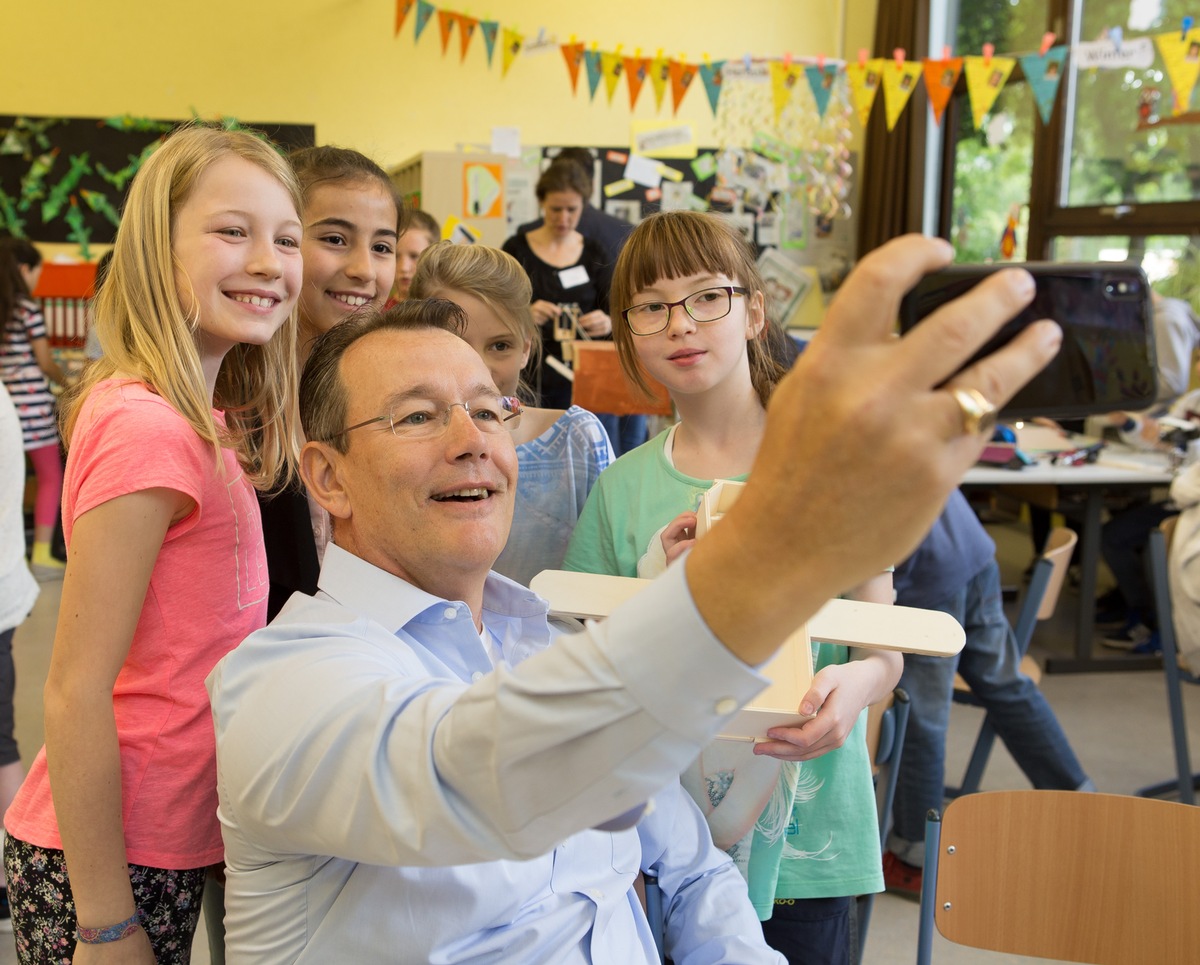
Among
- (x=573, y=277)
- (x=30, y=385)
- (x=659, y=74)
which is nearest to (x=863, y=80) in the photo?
(x=659, y=74)

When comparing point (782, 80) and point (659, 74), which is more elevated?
point (659, 74)

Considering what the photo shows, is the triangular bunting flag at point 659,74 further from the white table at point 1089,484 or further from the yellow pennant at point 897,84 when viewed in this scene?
the white table at point 1089,484

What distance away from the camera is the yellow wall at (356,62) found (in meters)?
6.49

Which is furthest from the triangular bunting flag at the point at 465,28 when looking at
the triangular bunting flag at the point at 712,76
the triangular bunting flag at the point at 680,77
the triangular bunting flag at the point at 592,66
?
the triangular bunting flag at the point at 712,76

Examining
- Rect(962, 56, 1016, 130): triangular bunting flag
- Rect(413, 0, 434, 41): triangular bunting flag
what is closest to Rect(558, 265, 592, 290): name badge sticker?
Rect(962, 56, 1016, 130): triangular bunting flag

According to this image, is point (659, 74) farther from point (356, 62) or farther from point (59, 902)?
point (59, 902)

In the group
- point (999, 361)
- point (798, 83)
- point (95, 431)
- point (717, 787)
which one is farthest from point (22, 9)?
point (999, 361)

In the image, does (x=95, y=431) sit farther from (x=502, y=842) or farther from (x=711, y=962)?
(x=711, y=962)

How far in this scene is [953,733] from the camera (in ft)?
12.8

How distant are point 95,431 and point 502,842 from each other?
815 millimetres

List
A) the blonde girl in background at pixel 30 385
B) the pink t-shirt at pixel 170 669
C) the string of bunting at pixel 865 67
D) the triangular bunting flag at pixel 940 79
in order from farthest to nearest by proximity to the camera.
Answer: the triangular bunting flag at pixel 940 79 → the blonde girl in background at pixel 30 385 → the string of bunting at pixel 865 67 → the pink t-shirt at pixel 170 669

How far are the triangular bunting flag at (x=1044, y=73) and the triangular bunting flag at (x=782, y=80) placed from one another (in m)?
1.22

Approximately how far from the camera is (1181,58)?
188 inches

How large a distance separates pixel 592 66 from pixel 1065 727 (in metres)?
4.86
